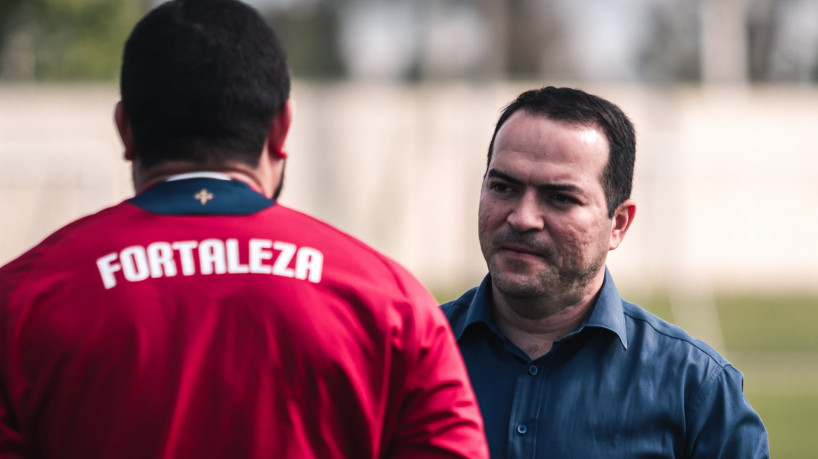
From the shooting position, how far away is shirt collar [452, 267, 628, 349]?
281 cm

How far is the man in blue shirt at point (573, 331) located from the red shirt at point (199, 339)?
910 mm

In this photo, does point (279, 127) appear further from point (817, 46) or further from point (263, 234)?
point (817, 46)

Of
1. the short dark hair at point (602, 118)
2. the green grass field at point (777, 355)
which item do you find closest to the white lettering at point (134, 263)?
the short dark hair at point (602, 118)

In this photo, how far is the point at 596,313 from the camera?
9.31 feet

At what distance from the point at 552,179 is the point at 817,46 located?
31.3m

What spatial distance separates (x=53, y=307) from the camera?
1.80 m

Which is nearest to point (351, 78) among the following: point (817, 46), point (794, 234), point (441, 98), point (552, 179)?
point (441, 98)

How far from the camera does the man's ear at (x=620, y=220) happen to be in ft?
9.88

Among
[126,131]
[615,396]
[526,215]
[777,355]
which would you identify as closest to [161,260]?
[126,131]

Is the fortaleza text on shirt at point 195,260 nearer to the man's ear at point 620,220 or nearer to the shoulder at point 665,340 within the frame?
the shoulder at point 665,340

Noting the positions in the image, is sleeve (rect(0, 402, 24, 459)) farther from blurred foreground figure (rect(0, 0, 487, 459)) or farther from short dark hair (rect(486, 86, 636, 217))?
short dark hair (rect(486, 86, 636, 217))

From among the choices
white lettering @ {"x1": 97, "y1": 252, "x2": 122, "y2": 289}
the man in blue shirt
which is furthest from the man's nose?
white lettering @ {"x1": 97, "y1": 252, "x2": 122, "y2": 289}

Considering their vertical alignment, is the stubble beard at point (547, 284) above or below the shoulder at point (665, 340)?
above

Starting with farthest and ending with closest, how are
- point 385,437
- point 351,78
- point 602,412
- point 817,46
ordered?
1. point 817,46
2. point 351,78
3. point 602,412
4. point 385,437
